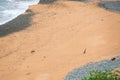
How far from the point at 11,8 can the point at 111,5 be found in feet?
24.8

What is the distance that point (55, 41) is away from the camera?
1502 cm

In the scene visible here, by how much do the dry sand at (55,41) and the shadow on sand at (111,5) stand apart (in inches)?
30.2

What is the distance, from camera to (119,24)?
51.4ft

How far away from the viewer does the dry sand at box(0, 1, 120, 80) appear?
12.0m

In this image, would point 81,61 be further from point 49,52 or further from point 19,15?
point 19,15

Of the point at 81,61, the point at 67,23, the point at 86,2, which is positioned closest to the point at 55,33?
the point at 67,23

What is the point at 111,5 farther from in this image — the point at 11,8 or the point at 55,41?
the point at 11,8

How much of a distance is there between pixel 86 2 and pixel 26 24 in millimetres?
6280

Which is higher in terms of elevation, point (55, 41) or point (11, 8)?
point (11, 8)

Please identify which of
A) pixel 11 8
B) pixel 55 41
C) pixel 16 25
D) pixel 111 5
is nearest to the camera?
pixel 55 41

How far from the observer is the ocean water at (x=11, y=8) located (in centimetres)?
1881

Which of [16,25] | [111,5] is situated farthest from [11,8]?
[111,5]

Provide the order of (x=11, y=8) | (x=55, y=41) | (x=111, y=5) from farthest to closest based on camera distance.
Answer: (x=11, y=8)
(x=111, y=5)
(x=55, y=41)

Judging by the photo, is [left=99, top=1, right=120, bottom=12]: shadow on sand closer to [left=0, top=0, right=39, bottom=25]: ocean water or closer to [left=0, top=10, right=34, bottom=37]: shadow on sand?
[left=0, top=10, right=34, bottom=37]: shadow on sand
